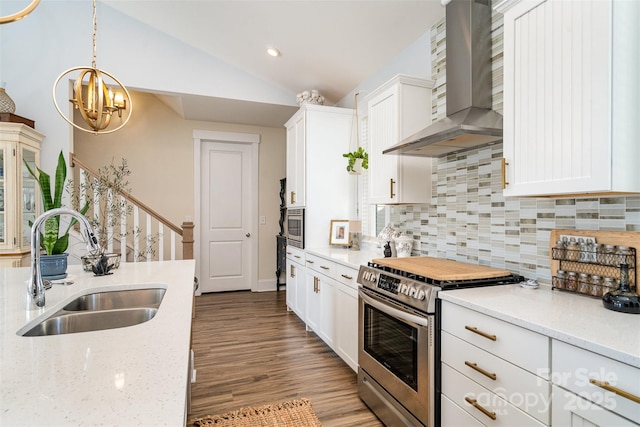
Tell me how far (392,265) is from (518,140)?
3.18 feet

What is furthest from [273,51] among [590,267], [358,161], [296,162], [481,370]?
[481,370]

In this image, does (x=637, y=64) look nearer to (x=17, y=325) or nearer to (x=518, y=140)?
(x=518, y=140)

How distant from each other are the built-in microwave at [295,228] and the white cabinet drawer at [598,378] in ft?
9.30

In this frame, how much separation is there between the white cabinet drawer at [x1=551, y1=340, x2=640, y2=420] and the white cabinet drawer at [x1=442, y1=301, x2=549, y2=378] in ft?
0.16

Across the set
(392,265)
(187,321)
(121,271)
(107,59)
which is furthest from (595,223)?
(107,59)

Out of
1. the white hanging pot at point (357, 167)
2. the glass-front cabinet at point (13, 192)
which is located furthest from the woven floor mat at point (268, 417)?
the glass-front cabinet at point (13, 192)

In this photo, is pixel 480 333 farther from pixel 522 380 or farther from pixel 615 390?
pixel 615 390

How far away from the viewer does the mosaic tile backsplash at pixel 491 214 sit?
159 centimetres

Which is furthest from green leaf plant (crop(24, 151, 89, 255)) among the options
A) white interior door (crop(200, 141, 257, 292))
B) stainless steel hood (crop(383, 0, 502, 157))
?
white interior door (crop(200, 141, 257, 292))

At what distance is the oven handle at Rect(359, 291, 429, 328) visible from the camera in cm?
170

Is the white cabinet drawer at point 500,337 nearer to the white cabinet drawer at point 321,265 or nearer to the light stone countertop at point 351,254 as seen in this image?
the light stone countertop at point 351,254

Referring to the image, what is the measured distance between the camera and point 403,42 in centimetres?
294

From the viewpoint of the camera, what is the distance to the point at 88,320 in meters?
1.47

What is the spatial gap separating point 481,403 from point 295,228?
2.86 metres
